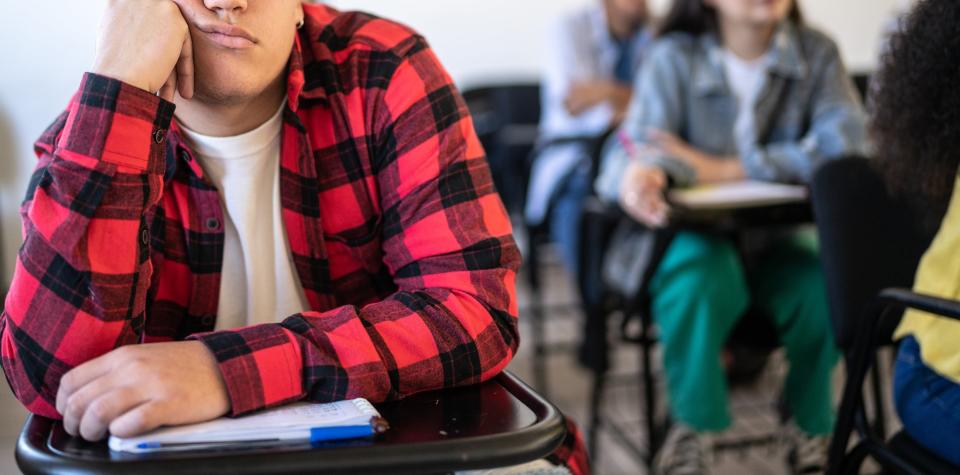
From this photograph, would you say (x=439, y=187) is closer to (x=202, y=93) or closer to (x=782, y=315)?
(x=202, y=93)

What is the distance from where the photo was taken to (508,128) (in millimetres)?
3766

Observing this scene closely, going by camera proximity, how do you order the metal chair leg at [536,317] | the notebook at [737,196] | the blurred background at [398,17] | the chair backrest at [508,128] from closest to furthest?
the notebook at [737,196] < the blurred background at [398,17] < the metal chair leg at [536,317] < the chair backrest at [508,128]

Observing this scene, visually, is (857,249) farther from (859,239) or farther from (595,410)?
(595,410)

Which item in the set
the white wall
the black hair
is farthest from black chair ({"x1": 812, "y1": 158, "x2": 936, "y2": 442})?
the white wall

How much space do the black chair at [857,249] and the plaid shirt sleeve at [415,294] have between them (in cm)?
63

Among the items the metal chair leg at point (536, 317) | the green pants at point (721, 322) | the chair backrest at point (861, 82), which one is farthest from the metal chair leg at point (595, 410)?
the chair backrest at point (861, 82)

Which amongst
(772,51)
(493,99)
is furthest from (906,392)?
(493,99)

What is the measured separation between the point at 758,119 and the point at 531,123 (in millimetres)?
1827

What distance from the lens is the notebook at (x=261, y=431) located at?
750 millimetres

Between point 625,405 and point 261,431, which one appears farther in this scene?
point 625,405

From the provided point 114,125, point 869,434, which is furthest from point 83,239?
point 869,434

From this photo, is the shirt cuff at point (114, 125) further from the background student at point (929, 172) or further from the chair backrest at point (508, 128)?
the chair backrest at point (508, 128)

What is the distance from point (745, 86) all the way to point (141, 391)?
187 cm

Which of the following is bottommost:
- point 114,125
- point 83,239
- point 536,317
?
point 536,317
